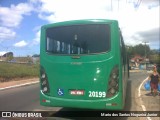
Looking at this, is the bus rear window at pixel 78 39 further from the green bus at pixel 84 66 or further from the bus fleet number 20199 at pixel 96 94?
the bus fleet number 20199 at pixel 96 94

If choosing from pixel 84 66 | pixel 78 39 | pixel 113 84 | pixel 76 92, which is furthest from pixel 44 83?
pixel 113 84

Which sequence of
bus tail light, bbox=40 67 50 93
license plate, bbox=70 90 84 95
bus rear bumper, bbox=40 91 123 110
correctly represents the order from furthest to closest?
bus tail light, bbox=40 67 50 93 < license plate, bbox=70 90 84 95 < bus rear bumper, bbox=40 91 123 110

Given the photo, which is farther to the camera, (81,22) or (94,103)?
(81,22)

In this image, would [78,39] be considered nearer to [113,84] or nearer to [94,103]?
[113,84]

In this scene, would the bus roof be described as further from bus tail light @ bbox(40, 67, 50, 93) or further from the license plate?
the license plate

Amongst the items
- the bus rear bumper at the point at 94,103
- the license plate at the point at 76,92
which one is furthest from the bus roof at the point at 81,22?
the bus rear bumper at the point at 94,103

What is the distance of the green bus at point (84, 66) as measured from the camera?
8023 millimetres

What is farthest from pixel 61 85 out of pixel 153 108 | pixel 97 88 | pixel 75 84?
pixel 153 108

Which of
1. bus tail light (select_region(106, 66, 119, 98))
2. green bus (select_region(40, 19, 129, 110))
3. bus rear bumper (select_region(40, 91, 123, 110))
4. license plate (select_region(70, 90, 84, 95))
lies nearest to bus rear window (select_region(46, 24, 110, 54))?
green bus (select_region(40, 19, 129, 110))

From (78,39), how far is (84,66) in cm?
86

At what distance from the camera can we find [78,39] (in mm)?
8539

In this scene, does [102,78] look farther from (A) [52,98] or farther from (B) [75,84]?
(A) [52,98]

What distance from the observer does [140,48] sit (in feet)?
405

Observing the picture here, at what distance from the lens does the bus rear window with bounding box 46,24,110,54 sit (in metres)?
8.24
